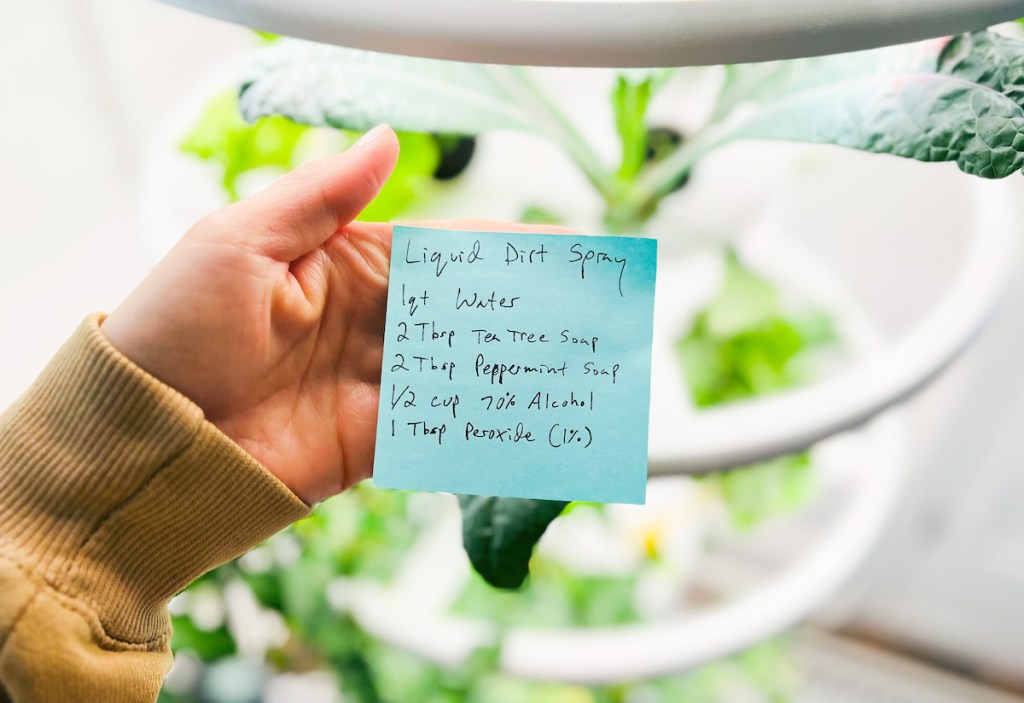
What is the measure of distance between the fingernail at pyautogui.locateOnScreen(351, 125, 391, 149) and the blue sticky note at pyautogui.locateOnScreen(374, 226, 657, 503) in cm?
5

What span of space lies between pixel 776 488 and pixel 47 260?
0.86 meters

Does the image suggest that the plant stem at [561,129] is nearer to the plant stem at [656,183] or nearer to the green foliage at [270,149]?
the plant stem at [656,183]

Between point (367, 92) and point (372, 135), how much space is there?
0.19 ft

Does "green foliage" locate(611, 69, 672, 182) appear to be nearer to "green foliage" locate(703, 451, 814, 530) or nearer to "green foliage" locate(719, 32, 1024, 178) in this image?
"green foliage" locate(719, 32, 1024, 178)

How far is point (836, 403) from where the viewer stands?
0.51 meters

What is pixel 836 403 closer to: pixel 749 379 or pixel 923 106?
pixel 923 106

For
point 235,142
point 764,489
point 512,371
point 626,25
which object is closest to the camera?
point 626,25

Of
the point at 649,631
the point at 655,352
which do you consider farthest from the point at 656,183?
the point at 649,631

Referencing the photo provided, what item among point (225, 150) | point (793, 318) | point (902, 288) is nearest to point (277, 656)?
point (225, 150)

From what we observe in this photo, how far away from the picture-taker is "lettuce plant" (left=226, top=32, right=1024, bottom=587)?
0.40 meters

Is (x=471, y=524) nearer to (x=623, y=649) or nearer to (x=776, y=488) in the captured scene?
(x=623, y=649)

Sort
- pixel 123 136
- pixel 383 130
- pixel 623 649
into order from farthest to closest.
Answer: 1. pixel 123 136
2. pixel 623 649
3. pixel 383 130

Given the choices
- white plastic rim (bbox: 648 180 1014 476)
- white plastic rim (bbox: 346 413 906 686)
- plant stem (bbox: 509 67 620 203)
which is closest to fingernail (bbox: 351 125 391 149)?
plant stem (bbox: 509 67 620 203)

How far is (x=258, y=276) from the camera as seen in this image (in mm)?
419
